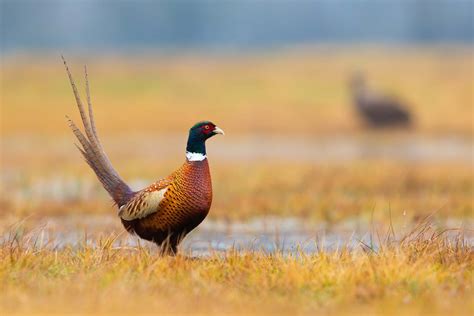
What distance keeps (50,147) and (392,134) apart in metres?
9.24

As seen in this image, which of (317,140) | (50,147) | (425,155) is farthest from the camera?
(317,140)

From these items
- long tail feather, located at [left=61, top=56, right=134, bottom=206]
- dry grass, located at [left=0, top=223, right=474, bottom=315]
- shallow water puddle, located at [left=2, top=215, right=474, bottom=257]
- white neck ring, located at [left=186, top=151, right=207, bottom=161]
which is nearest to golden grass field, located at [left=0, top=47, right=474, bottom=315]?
dry grass, located at [left=0, top=223, right=474, bottom=315]

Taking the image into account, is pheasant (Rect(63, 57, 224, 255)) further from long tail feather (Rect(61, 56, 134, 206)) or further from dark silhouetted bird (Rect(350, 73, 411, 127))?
dark silhouetted bird (Rect(350, 73, 411, 127))

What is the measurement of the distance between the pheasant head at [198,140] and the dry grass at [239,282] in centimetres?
85

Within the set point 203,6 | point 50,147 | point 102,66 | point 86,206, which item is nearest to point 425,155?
point 50,147

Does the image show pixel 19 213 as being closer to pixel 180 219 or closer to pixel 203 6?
pixel 180 219

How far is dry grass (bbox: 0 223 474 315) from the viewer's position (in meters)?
7.19

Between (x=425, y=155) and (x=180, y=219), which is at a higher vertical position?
(x=180, y=219)

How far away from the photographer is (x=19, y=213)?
48.3ft

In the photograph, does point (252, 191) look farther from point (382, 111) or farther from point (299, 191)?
point (382, 111)

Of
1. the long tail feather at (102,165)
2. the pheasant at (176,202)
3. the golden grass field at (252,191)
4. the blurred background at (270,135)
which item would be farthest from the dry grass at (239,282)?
the blurred background at (270,135)

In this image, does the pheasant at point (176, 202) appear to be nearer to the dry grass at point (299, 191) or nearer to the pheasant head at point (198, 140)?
the pheasant head at point (198, 140)

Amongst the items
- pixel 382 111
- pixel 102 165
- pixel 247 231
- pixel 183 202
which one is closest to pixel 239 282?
pixel 183 202

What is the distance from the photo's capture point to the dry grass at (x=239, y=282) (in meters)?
7.19
